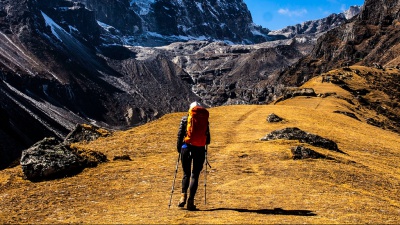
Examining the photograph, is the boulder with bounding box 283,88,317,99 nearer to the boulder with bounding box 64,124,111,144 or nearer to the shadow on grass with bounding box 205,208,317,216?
the boulder with bounding box 64,124,111,144

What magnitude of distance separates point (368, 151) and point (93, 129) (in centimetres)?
1800

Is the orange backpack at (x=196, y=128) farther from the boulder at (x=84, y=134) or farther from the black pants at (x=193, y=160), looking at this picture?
the boulder at (x=84, y=134)

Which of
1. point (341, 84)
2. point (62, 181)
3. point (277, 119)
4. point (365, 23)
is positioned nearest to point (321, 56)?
point (365, 23)

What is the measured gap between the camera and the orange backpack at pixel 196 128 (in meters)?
13.4

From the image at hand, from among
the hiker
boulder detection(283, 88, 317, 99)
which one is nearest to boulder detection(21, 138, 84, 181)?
the hiker

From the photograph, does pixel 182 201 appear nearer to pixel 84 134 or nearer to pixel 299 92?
pixel 84 134

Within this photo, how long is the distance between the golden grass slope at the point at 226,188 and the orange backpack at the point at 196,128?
2.13 m

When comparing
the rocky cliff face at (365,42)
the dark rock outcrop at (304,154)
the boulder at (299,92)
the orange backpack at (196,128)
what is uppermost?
the rocky cliff face at (365,42)

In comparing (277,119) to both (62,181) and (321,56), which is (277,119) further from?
(321,56)

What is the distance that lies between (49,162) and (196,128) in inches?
279

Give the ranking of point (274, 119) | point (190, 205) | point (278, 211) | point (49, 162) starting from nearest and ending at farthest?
point (278, 211) → point (190, 205) → point (49, 162) → point (274, 119)

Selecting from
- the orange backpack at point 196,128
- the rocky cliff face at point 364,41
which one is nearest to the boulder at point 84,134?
the orange backpack at point 196,128

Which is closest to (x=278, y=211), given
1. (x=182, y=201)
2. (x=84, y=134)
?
(x=182, y=201)

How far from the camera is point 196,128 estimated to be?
44.1 ft
